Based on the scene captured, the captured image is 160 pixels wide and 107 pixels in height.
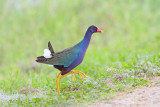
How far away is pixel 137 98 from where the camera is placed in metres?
4.39

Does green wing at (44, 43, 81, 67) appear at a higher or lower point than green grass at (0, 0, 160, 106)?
lower

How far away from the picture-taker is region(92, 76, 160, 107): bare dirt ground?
4.16 meters

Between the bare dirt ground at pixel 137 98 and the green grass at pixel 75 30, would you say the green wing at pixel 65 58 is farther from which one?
the green grass at pixel 75 30

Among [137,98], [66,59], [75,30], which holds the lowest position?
[137,98]

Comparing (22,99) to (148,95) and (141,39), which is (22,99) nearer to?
(148,95)

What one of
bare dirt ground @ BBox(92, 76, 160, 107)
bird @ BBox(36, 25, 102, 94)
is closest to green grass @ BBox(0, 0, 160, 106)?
bird @ BBox(36, 25, 102, 94)

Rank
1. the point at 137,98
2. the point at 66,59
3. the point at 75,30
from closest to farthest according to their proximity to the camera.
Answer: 1. the point at 137,98
2. the point at 66,59
3. the point at 75,30

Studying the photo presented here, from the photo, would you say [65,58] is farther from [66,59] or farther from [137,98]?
[137,98]

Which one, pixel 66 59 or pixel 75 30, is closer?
pixel 66 59

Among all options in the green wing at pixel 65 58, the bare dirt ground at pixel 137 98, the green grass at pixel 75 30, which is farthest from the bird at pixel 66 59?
the green grass at pixel 75 30

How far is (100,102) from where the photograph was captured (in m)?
4.33

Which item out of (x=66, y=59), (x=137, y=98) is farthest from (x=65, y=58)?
(x=137, y=98)

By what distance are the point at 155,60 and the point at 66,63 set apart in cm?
183

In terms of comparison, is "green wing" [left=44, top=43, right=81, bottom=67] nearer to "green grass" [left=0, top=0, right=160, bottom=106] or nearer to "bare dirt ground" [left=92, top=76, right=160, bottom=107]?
"bare dirt ground" [left=92, top=76, right=160, bottom=107]
